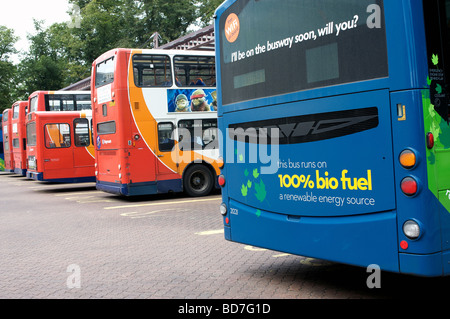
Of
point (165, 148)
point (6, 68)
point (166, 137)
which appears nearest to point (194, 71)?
point (166, 137)

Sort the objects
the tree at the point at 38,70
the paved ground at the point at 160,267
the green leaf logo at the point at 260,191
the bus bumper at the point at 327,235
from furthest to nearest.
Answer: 1. the tree at the point at 38,70
2. the green leaf logo at the point at 260,191
3. the paved ground at the point at 160,267
4. the bus bumper at the point at 327,235

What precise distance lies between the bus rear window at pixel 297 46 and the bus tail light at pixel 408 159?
693 millimetres

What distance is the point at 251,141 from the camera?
5.97 metres

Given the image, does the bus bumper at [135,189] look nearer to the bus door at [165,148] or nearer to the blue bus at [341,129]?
the bus door at [165,148]

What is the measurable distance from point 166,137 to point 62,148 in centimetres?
735


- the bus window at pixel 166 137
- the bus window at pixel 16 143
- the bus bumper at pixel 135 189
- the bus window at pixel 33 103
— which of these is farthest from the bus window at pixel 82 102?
the bus window at pixel 166 137

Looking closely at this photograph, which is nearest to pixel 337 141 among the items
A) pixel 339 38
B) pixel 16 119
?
pixel 339 38

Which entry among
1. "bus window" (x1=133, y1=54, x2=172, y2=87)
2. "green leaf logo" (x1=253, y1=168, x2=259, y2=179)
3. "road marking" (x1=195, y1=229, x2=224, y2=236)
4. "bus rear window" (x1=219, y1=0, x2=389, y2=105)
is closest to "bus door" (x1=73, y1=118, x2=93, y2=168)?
"bus window" (x1=133, y1=54, x2=172, y2=87)

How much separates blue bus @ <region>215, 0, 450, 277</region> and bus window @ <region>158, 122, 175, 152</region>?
338 inches

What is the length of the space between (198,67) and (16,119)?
1576cm

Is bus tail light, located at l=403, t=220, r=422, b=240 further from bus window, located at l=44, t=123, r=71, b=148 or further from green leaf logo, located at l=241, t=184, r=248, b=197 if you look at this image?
bus window, located at l=44, t=123, r=71, b=148

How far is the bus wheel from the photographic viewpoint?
15.4m

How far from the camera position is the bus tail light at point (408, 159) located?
13.8 ft
